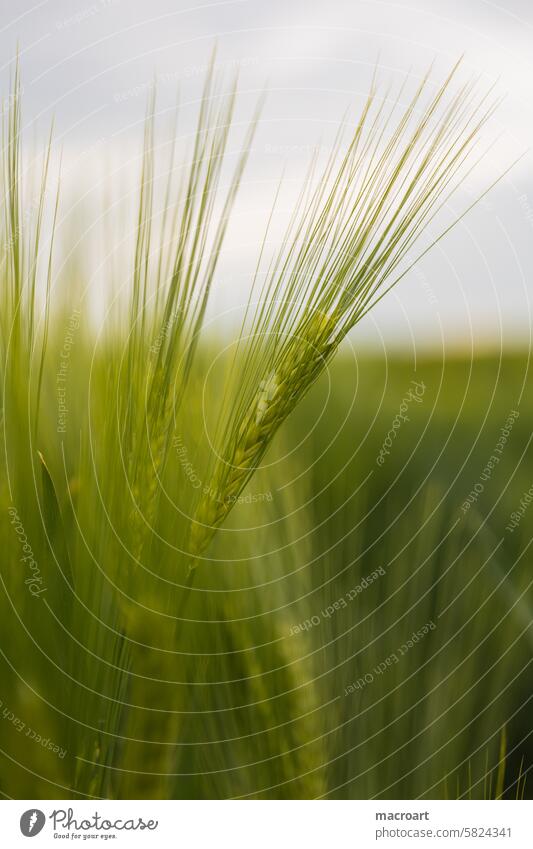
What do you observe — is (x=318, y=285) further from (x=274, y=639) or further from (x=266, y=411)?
(x=274, y=639)
